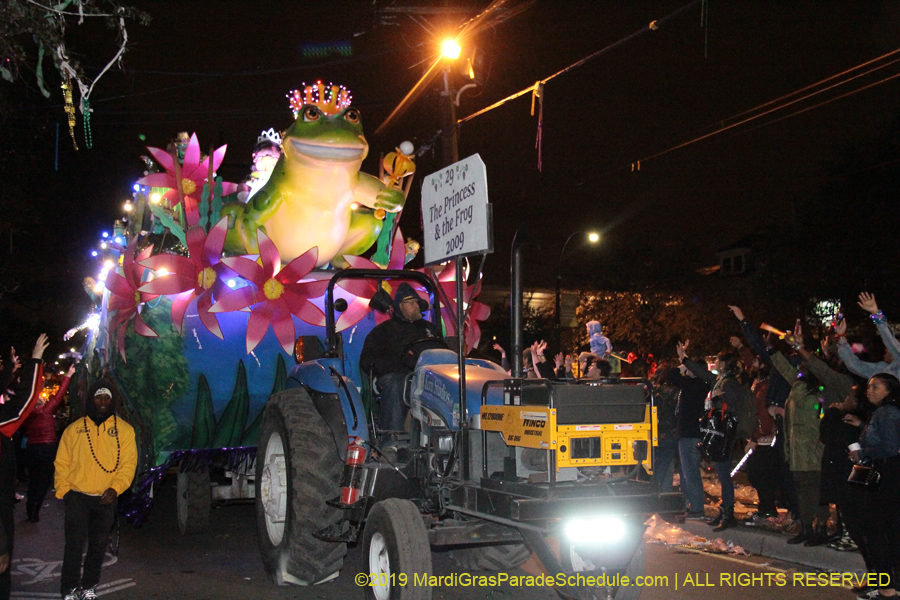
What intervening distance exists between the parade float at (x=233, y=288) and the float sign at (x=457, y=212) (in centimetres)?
185

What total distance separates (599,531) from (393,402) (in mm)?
2140

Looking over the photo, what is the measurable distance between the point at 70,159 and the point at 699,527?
24.6 m

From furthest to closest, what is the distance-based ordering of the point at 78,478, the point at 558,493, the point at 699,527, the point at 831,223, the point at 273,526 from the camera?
the point at 831,223
the point at 699,527
the point at 273,526
the point at 78,478
the point at 558,493

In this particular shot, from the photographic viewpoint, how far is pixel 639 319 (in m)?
32.9

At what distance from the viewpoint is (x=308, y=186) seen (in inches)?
371

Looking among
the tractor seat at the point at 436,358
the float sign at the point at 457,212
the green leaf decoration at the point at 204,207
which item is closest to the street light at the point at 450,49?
the green leaf decoration at the point at 204,207

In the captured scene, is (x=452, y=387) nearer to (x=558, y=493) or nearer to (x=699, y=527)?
(x=558, y=493)

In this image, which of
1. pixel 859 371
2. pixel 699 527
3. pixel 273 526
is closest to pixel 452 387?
pixel 273 526

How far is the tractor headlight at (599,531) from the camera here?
4.70 meters

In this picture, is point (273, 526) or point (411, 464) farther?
point (273, 526)

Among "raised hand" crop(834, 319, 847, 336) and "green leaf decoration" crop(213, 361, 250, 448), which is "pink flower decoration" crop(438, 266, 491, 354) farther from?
"raised hand" crop(834, 319, 847, 336)

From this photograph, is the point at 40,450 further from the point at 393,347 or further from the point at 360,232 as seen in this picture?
the point at 393,347

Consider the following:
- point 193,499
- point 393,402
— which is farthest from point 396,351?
point 193,499

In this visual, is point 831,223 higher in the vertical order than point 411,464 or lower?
higher
